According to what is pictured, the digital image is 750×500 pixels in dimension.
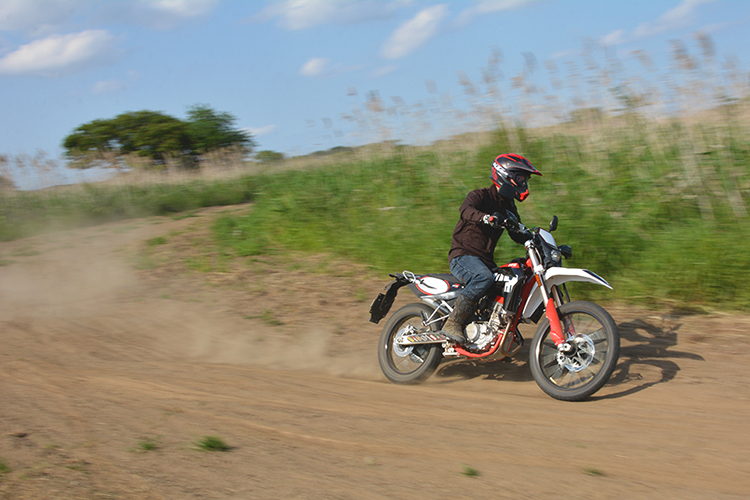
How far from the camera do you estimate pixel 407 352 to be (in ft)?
19.5

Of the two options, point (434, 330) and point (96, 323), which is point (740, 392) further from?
point (96, 323)

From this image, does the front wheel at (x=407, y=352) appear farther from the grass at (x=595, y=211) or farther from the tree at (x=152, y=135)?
the tree at (x=152, y=135)

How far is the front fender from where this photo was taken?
487cm

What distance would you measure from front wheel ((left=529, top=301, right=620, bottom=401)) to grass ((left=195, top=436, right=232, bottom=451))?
2.59 metres

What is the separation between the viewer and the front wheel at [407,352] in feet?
18.8

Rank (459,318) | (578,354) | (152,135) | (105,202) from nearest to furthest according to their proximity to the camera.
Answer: (578,354) → (459,318) → (105,202) → (152,135)

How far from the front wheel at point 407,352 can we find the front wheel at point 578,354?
105 centimetres

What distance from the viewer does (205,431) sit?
407 cm

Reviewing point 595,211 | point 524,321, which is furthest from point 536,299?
point 595,211

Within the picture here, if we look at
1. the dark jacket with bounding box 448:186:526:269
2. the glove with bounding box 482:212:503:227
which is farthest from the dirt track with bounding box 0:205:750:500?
the glove with bounding box 482:212:503:227

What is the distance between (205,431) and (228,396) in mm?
842

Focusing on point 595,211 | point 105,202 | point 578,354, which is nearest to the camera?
point 578,354

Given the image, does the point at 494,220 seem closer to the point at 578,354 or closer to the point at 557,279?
the point at 557,279

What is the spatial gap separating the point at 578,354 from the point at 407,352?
5.54ft
